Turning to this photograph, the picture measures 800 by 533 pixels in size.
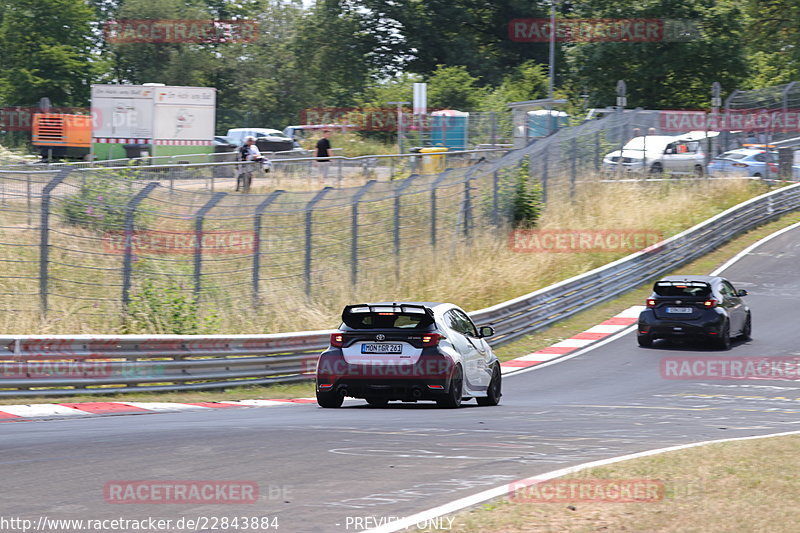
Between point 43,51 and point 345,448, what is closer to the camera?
point 345,448

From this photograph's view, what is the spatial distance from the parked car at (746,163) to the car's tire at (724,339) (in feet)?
61.0

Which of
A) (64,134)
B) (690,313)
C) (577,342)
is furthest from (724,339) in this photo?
(64,134)

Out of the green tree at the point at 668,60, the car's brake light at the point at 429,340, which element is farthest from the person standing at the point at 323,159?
the green tree at the point at 668,60

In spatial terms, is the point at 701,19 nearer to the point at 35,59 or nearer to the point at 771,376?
the point at 35,59

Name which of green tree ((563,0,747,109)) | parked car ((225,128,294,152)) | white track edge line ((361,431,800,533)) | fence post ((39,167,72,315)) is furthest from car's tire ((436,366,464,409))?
green tree ((563,0,747,109))

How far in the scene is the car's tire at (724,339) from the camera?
2339 centimetres

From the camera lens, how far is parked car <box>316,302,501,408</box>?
46.0 ft

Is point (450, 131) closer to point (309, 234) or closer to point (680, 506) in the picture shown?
point (309, 234)

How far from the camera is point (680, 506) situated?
7.37 metres

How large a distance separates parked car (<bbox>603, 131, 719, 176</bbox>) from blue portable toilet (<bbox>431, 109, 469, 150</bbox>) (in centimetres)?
665

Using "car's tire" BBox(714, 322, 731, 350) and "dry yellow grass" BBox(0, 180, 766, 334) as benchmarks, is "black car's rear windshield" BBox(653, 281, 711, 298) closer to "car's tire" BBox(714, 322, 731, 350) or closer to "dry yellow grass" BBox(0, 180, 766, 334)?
"car's tire" BBox(714, 322, 731, 350)

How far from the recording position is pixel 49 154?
4481cm

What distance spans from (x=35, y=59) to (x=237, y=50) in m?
20.3

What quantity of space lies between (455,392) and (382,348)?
118cm
